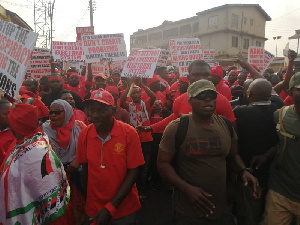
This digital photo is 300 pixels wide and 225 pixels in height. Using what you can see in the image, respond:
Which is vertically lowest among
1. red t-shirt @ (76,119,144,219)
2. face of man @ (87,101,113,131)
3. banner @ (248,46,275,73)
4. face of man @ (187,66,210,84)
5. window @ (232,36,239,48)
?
red t-shirt @ (76,119,144,219)

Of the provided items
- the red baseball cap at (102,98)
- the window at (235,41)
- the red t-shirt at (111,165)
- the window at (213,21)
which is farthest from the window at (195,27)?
the red t-shirt at (111,165)

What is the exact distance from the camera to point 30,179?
88.6 inches

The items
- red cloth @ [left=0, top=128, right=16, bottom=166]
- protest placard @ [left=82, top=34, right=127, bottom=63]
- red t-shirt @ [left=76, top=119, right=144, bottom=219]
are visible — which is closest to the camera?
red t-shirt @ [left=76, top=119, right=144, bottom=219]

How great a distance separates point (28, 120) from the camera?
7.89 ft

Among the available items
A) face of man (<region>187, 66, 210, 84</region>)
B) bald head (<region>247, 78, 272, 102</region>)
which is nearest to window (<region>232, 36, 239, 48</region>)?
face of man (<region>187, 66, 210, 84</region>)

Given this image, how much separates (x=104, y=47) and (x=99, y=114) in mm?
4624

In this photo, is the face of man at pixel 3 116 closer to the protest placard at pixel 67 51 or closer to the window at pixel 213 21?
the protest placard at pixel 67 51

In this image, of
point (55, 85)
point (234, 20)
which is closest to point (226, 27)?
point (234, 20)

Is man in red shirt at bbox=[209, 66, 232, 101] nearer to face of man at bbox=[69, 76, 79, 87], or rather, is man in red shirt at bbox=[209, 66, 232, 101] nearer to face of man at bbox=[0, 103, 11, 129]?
face of man at bbox=[0, 103, 11, 129]

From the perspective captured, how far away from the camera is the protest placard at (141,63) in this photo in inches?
238

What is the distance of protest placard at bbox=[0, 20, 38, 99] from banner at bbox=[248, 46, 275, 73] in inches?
267

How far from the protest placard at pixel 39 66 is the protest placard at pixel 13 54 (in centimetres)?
443

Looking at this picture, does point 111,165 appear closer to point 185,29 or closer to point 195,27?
point 195,27

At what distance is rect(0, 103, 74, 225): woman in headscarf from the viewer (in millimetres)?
2213
